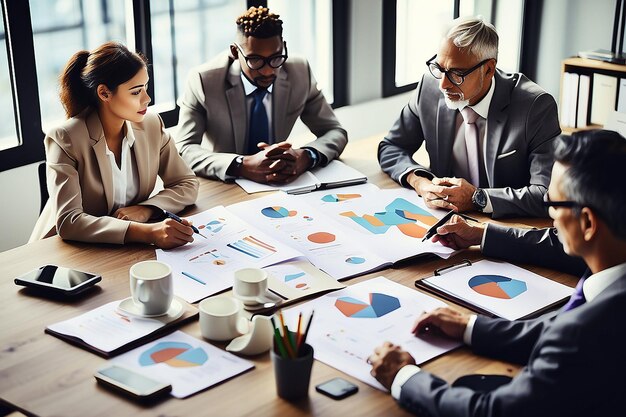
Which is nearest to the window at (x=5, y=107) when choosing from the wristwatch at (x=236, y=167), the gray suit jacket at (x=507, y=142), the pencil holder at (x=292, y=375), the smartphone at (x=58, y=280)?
the wristwatch at (x=236, y=167)

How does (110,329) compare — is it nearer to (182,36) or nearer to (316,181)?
A: (316,181)

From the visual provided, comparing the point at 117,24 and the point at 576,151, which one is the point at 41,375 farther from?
the point at 117,24

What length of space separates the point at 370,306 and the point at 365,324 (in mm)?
95

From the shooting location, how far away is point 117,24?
3.76 m

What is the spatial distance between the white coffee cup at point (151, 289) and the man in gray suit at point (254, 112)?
2.98 feet

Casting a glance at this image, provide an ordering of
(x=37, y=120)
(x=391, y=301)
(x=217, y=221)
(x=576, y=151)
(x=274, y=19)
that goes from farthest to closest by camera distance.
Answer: (x=37, y=120), (x=274, y=19), (x=217, y=221), (x=391, y=301), (x=576, y=151)

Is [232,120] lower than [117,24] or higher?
lower

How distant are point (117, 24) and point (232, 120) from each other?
3.21 feet

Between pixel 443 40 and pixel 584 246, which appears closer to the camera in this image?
pixel 584 246

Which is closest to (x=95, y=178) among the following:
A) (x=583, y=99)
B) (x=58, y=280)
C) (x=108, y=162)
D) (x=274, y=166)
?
(x=108, y=162)

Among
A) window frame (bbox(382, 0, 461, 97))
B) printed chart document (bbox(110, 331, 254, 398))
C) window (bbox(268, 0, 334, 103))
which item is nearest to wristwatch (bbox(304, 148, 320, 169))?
printed chart document (bbox(110, 331, 254, 398))

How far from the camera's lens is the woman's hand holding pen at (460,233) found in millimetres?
2326

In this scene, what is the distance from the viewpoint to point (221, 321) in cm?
186

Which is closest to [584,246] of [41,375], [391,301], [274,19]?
[391,301]
